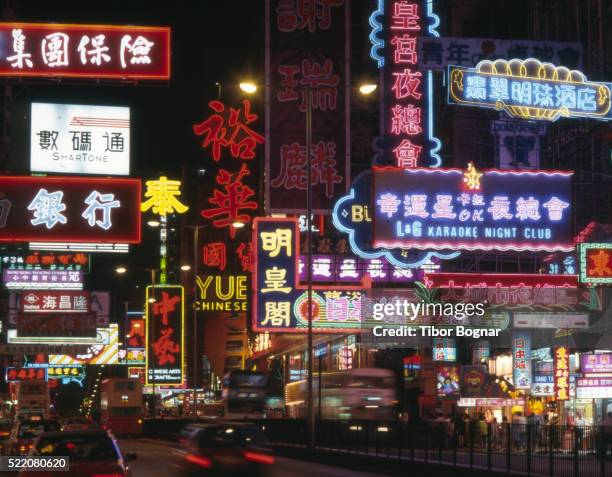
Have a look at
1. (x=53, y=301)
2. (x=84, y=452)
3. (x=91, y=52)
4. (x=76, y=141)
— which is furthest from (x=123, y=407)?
(x=84, y=452)

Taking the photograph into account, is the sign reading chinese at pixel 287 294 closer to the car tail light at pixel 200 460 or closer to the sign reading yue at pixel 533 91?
the sign reading yue at pixel 533 91

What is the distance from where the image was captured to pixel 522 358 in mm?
40531

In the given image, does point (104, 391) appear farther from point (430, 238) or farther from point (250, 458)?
point (250, 458)

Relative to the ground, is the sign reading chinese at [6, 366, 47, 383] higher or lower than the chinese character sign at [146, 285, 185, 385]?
lower

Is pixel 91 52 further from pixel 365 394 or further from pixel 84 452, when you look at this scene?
pixel 365 394

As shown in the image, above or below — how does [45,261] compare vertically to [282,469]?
above

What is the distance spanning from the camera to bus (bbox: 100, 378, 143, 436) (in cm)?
5788

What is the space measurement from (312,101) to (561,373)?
13.1 m

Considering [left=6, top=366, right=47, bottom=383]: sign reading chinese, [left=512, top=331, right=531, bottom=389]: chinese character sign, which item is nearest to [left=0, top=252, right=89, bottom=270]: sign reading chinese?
[left=6, top=366, right=47, bottom=383]: sign reading chinese

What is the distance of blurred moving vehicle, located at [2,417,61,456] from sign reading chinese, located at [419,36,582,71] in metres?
19.4

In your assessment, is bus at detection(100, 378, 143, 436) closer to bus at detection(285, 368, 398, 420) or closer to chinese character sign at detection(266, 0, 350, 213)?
bus at detection(285, 368, 398, 420)

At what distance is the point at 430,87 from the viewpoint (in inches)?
1693

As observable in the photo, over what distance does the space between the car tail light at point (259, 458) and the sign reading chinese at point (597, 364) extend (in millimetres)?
16033

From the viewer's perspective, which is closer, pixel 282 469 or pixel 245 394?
pixel 282 469
